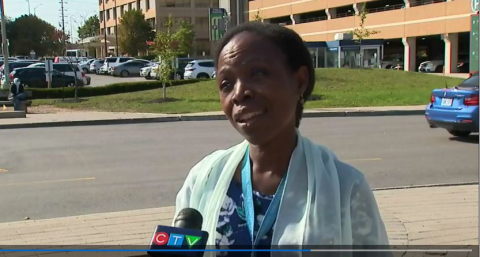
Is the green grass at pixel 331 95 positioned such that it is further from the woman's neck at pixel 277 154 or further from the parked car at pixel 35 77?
the woman's neck at pixel 277 154

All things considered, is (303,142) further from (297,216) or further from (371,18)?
(371,18)

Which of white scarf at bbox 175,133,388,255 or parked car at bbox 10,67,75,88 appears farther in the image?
parked car at bbox 10,67,75,88

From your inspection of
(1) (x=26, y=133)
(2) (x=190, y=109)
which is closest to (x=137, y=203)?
(1) (x=26, y=133)

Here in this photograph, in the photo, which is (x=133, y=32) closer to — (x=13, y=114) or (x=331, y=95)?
(x=331, y=95)

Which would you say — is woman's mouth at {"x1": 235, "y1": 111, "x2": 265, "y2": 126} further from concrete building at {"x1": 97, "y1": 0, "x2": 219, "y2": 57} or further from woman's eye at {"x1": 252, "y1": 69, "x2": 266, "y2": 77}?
concrete building at {"x1": 97, "y1": 0, "x2": 219, "y2": 57}

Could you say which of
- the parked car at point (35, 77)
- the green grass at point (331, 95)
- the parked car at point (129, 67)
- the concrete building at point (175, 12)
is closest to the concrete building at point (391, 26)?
the green grass at point (331, 95)

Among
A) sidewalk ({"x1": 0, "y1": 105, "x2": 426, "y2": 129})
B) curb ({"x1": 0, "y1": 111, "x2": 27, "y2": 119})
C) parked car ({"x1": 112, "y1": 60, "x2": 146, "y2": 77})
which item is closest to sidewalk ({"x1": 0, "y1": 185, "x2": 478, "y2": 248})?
sidewalk ({"x1": 0, "y1": 105, "x2": 426, "y2": 129})

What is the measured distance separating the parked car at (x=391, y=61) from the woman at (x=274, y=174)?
50996 mm

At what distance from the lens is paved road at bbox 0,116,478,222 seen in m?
7.45

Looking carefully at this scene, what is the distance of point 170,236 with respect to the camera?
4.56ft

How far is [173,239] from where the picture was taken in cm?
138

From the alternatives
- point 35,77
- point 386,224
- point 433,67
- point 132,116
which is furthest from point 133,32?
point 386,224

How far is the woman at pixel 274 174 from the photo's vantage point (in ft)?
5.19

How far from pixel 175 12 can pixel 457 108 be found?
235 feet
